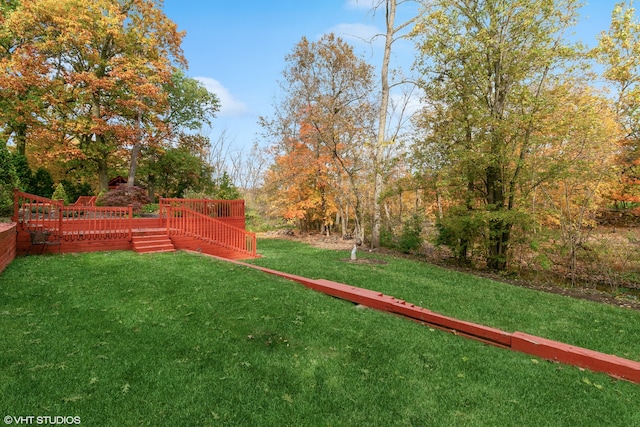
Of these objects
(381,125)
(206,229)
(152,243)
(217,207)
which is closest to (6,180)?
(152,243)

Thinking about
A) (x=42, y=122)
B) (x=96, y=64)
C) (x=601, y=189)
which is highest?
(x=96, y=64)

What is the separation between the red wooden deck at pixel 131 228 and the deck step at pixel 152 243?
0.15 meters

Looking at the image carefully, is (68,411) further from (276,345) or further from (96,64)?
(96,64)

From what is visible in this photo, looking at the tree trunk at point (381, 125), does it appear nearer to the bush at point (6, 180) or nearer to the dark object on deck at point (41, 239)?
the dark object on deck at point (41, 239)

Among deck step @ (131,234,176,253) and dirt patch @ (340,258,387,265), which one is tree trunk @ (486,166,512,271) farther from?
deck step @ (131,234,176,253)

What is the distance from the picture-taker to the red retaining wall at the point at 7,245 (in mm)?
5070

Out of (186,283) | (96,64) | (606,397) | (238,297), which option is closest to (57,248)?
(186,283)

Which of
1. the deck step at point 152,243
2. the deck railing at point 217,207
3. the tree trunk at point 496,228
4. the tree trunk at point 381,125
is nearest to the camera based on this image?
the deck step at point 152,243

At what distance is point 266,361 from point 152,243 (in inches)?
268

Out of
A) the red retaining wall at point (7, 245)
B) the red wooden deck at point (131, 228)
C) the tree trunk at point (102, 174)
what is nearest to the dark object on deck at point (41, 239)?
the red wooden deck at point (131, 228)

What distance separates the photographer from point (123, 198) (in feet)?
44.9

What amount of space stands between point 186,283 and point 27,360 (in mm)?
2535

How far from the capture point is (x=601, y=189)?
7.91m

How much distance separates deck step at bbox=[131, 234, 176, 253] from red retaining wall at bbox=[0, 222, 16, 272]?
233cm
